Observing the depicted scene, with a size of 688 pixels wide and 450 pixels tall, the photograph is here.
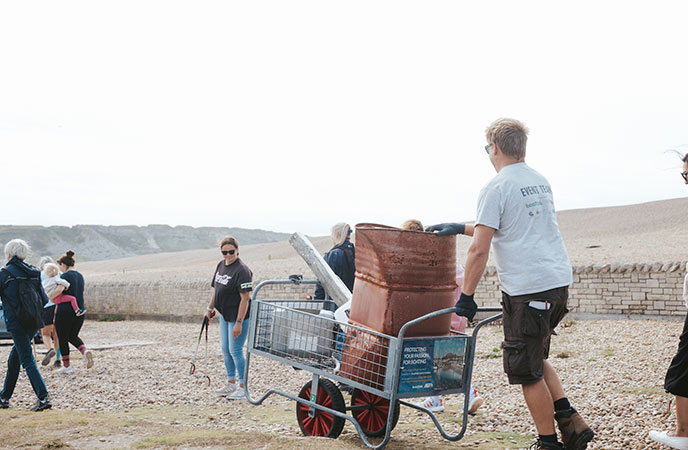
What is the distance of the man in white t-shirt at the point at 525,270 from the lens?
4.04m

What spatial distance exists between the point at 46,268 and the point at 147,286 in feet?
50.8

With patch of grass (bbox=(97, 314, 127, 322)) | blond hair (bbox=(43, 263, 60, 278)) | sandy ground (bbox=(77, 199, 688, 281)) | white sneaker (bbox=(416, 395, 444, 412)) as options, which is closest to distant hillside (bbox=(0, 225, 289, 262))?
sandy ground (bbox=(77, 199, 688, 281))

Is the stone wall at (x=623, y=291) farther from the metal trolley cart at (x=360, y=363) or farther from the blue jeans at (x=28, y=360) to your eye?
the blue jeans at (x=28, y=360)

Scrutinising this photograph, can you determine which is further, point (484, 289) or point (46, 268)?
point (484, 289)

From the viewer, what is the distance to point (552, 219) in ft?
13.9

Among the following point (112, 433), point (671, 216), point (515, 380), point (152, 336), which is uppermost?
point (671, 216)

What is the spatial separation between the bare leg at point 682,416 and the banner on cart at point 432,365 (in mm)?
1401

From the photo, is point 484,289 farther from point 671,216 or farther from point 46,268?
point 671,216

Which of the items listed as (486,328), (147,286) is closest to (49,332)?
(486,328)

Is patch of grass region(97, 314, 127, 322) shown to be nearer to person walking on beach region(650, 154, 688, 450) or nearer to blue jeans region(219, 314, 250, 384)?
blue jeans region(219, 314, 250, 384)

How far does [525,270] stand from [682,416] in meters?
1.48

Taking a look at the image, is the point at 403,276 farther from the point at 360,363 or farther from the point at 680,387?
the point at 680,387

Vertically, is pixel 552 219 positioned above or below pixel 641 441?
above

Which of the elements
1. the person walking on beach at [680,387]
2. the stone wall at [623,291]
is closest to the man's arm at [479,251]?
the person walking on beach at [680,387]
